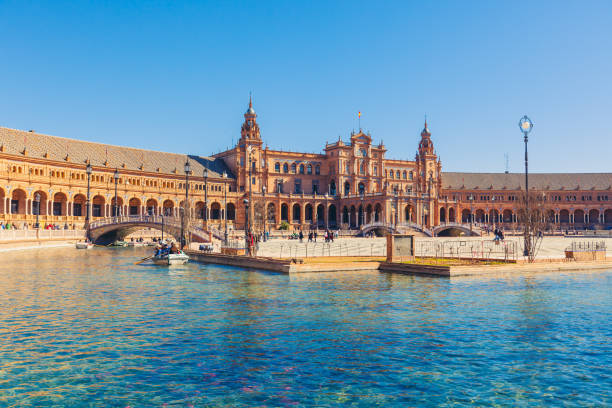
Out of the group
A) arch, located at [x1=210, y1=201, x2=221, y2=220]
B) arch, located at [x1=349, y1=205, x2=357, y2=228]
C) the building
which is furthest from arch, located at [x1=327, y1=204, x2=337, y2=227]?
arch, located at [x1=210, y1=201, x2=221, y2=220]

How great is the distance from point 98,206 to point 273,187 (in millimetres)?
38058

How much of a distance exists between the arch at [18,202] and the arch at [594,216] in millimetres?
139704

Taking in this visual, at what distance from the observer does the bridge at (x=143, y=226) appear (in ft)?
217

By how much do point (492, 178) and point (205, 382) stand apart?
5977 inches

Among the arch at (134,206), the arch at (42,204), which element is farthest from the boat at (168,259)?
the arch at (134,206)

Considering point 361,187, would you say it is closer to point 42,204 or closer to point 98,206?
point 98,206

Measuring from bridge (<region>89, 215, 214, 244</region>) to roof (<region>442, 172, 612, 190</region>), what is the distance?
96.1m

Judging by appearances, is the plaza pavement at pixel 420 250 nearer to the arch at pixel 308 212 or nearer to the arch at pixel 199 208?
the arch at pixel 199 208

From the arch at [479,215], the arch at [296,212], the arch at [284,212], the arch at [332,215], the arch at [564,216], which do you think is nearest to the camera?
the arch at [284,212]

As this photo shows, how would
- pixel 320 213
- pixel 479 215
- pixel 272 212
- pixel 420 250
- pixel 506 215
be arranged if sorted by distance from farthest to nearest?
pixel 506 215
pixel 479 215
pixel 320 213
pixel 272 212
pixel 420 250

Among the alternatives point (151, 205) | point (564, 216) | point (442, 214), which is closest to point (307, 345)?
point (151, 205)

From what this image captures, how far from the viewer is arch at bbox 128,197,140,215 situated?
102 m

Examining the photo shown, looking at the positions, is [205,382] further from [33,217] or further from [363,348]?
[33,217]

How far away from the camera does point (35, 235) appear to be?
61.1m
